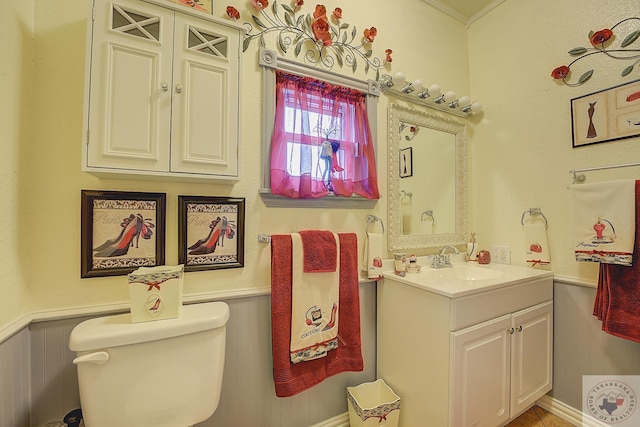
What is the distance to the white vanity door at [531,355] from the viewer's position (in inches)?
52.9

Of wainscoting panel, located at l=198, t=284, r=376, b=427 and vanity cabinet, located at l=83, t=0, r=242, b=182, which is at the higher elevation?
vanity cabinet, located at l=83, t=0, r=242, b=182

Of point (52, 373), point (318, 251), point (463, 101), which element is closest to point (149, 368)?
point (52, 373)

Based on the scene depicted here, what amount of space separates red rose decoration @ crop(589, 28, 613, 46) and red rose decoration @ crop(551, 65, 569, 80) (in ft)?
0.49

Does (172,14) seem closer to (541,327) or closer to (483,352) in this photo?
(483,352)

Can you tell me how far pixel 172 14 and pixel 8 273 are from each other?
1.07 m

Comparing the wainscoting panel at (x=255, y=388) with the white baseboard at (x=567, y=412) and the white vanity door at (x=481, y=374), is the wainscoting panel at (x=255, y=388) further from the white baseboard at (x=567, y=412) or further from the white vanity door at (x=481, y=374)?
the white baseboard at (x=567, y=412)

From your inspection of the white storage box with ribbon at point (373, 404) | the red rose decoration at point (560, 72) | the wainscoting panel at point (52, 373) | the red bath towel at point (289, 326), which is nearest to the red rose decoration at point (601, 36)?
the red rose decoration at point (560, 72)

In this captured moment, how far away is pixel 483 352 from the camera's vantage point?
1203 mm

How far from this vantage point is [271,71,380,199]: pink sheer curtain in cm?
129

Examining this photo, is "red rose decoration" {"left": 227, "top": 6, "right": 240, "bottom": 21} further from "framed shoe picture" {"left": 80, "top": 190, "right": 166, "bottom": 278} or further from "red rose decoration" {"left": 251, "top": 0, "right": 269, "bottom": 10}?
"framed shoe picture" {"left": 80, "top": 190, "right": 166, "bottom": 278}

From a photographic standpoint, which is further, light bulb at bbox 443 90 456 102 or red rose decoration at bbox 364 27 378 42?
light bulb at bbox 443 90 456 102

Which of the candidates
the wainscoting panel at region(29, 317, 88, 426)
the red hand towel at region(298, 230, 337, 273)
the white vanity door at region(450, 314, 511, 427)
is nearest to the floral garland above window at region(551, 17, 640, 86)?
the white vanity door at region(450, 314, 511, 427)

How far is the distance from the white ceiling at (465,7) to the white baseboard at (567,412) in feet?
9.09

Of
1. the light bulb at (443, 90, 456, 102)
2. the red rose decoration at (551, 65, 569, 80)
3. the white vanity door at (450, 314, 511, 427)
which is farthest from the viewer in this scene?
the light bulb at (443, 90, 456, 102)
